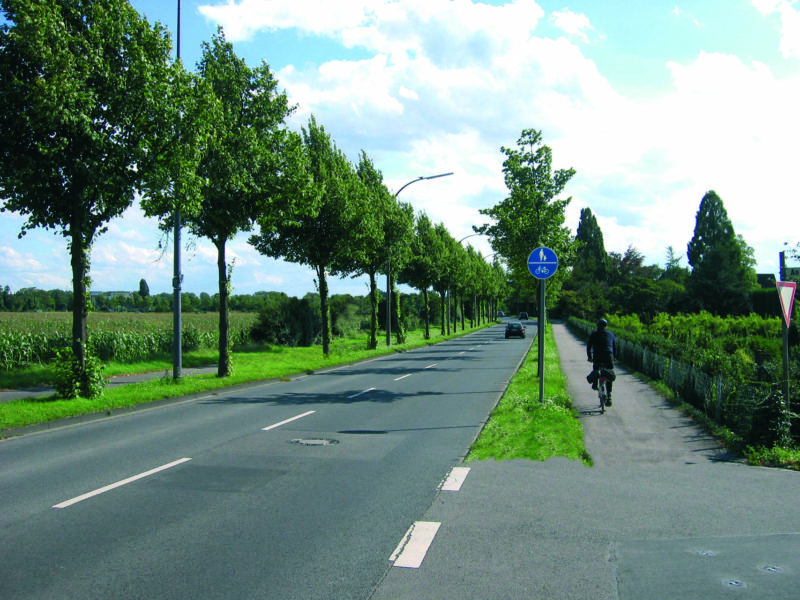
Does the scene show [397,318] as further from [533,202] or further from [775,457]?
[775,457]

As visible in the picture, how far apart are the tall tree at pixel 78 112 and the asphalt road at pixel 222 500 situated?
460cm

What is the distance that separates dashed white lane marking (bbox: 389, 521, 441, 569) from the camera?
183 inches

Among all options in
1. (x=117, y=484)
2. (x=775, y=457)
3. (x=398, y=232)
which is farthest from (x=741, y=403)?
(x=398, y=232)

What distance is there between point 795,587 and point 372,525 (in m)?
3.20

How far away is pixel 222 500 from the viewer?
20.6ft

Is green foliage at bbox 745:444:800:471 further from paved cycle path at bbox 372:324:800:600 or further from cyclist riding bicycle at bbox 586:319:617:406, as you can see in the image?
cyclist riding bicycle at bbox 586:319:617:406

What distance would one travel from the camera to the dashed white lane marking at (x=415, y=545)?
4641 millimetres

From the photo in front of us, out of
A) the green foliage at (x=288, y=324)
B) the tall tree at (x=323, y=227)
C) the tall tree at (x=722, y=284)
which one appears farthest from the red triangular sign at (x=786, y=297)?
the tall tree at (x=722, y=284)

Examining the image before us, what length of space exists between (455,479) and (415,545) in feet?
7.28

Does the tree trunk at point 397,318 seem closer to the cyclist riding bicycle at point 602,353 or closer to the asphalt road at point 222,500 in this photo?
the cyclist riding bicycle at point 602,353

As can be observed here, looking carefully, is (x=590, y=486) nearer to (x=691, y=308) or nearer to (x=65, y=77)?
(x=65, y=77)

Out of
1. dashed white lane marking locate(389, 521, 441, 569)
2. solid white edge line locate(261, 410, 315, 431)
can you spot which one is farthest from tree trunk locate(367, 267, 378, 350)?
dashed white lane marking locate(389, 521, 441, 569)

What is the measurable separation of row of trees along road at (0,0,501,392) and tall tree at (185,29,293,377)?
1.2 inches

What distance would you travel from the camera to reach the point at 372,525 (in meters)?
5.50
